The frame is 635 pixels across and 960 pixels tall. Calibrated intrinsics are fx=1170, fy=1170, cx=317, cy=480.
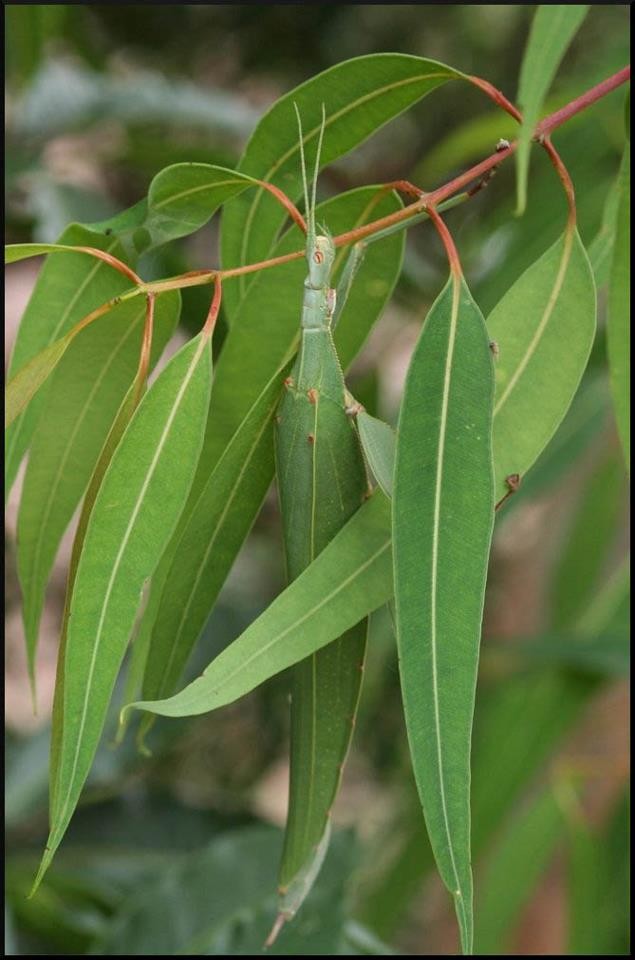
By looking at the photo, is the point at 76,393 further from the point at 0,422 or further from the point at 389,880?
→ the point at 389,880

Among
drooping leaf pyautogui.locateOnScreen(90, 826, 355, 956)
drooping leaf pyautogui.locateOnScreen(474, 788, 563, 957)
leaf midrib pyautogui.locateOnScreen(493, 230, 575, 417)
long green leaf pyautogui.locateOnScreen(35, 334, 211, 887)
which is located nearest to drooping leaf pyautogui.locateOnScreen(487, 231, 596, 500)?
leaf midrib pyautogui.locateOnScreen(493, 230, 575, 417)

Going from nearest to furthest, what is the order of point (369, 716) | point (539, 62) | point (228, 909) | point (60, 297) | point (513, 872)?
point (539, 62), point (60, 297), point (228, 909), point (513, 872), point (369, 716)

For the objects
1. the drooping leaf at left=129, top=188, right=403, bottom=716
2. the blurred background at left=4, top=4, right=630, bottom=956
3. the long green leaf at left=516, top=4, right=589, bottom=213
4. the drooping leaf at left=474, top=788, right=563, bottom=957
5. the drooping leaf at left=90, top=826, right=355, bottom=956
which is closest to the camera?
the long green leaf at left=516, top=4, right=589, bottom=213

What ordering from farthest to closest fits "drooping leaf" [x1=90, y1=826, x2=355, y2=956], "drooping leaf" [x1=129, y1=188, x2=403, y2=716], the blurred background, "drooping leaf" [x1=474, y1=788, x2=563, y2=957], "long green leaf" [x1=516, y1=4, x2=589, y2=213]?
1. "drooping leaf" [x1=474, y1=788, x2=563, y2=957]
2. the blurred background
3. "drooping leaf" [x1=90, y1=826, x2=355, y2=956]
4. "drooping leaf" [x1=129, y1=188, x2=403, y2=716]
5. "long green leaf" [x1=516, y1=4, x2=589, y2=213]

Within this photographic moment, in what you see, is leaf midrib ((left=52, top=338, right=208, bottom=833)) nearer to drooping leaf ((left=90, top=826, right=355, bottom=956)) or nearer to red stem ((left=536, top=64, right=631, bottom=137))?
red stem ((left=536, top=64, right=631, bottom=137))

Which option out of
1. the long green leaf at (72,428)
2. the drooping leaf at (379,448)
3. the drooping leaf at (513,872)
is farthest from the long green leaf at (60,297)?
the drooping leaf at (513,872)

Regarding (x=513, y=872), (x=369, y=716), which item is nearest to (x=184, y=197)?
(x=513, y=872)

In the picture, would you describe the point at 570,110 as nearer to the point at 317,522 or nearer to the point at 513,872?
the point at 317,522
